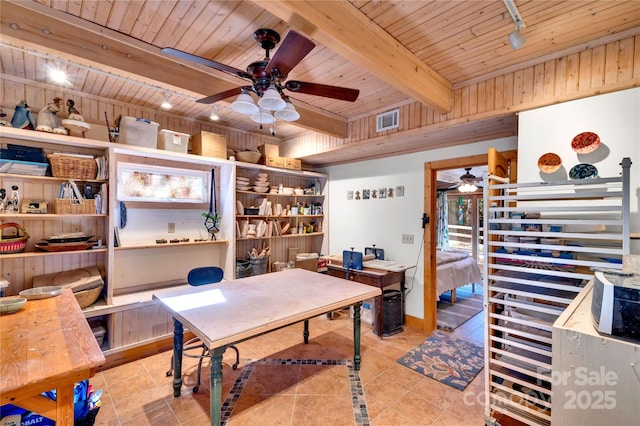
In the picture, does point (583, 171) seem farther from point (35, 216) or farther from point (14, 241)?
point (14, 241)

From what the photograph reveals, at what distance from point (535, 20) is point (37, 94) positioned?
14.0 feet

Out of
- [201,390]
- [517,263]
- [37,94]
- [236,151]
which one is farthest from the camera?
[236,151]

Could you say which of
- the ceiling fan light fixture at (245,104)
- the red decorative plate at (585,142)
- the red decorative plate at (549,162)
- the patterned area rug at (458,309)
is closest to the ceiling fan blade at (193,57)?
the ceiling fan light fixture at (245,104)

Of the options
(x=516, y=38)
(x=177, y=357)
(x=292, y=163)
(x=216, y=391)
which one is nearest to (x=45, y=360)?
(x=216, y=391)

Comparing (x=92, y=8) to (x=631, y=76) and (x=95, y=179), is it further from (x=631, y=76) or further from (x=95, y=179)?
(x=631, y=76)

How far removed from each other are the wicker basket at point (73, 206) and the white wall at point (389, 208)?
3.30 m

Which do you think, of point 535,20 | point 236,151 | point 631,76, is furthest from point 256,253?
point 631,76

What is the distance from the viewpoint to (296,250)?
4.76m

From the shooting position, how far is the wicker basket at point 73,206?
2596 millimetres

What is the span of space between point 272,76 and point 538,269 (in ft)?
7.19

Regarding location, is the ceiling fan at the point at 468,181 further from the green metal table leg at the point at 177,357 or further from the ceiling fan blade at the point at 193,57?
the green metal table leg at the point at 177,357

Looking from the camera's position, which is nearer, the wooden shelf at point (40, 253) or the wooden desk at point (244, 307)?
the wooden desk at point (244, 307)

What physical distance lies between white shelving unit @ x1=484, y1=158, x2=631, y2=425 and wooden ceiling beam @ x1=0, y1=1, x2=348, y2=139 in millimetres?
2444

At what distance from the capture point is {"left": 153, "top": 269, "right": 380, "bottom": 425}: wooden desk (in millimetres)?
1635
